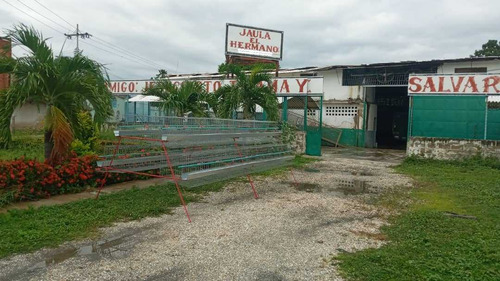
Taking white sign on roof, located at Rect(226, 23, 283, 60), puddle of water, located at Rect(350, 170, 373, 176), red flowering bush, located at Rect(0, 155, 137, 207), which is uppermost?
white sign on roof, located at Rect(226, 23, 283, 60)

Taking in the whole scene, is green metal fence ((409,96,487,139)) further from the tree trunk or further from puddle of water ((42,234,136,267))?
puddle of water ((42,234,136,267))

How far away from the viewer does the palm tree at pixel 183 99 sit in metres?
13.2

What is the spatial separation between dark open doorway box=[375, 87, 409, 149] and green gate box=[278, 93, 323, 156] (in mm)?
4966

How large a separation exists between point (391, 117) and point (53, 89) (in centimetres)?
2419

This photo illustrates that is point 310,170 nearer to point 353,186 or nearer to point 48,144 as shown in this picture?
point 353,186

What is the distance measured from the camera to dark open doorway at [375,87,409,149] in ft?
84.8

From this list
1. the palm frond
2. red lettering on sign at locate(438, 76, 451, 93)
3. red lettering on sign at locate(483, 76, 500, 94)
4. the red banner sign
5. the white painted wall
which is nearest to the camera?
the palm frond

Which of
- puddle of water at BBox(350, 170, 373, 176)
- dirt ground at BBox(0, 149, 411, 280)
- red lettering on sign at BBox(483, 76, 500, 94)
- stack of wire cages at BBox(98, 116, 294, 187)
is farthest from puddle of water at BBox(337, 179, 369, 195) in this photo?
red lettering on sign at BBox(483, 76, 500, 94)

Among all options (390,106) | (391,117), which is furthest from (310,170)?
(391,117)

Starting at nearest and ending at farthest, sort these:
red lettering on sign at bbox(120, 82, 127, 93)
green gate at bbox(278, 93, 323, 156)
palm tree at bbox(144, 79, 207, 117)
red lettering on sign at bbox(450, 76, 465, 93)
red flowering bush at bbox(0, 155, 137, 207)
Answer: red flowering bush at bbox(0, 155, 137, 207), palm tree at bbox(144, 79, 207, 117), red lettering on sign at bbox(450, 76, 465, 93), green gate at bbox(278, 93, 323, 156), red lettering on sign at bbox(120, 82, 127, 93)

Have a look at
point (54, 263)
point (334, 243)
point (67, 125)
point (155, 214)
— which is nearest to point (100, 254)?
point (54, 263)

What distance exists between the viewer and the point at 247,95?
12906 millimetres

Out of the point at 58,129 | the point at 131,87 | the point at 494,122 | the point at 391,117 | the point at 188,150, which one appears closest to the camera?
the point at 58,129

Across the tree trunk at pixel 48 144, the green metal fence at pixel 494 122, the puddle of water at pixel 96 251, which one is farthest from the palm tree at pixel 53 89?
the green metal fence at pixel 494 122
